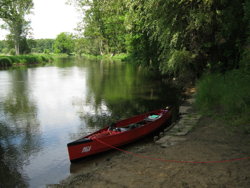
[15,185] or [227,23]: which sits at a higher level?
[227,23]

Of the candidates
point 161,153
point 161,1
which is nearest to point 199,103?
point 161,1

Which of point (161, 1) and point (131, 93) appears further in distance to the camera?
point (131, 93)

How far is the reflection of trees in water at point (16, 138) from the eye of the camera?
21.8 ft

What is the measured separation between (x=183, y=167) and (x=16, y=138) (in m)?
6.79

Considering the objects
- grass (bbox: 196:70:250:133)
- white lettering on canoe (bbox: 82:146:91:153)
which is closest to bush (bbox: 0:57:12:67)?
grass (bbox: 196:70:250:133)

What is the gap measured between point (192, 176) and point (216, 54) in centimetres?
1054

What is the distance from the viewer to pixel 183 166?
17.3 ft

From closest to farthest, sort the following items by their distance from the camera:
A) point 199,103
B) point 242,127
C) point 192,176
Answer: point 192,176, point 242,127, point 199,103

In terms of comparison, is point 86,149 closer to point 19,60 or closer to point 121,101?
point 121,101

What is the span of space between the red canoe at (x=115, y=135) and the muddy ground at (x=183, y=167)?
0.33 m

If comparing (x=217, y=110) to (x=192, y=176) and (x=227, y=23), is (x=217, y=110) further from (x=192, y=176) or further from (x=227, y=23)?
(x=192, y=176)

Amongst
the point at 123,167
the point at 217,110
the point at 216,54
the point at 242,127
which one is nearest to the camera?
the point at 123,167

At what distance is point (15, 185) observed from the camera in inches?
241

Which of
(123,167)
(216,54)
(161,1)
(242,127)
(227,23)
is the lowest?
(123,167)
